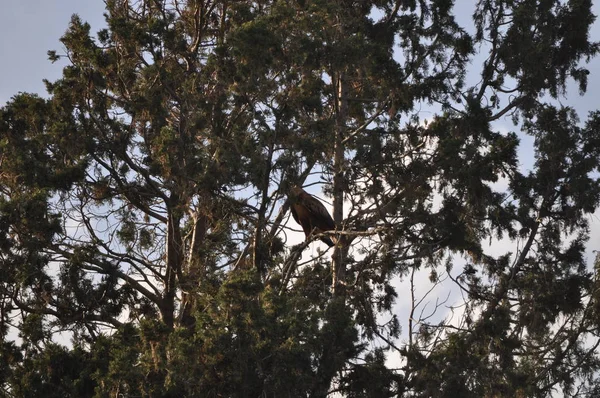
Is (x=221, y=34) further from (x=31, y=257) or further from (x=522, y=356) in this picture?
(x=522, y=356)

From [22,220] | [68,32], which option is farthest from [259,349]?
[68,32]

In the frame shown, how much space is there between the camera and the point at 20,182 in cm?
1236

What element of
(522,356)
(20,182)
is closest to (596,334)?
(522,356)

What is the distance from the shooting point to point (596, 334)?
1230cm

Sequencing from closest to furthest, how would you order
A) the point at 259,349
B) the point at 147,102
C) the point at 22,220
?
1. the point at 259,349
2. the point at 22,220
3. the point at 147,102

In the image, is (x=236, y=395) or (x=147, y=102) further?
(x=147, y=102)

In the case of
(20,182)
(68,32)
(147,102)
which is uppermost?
(68,32)

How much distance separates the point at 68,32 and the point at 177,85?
1.38 metres

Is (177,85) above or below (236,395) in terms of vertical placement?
above

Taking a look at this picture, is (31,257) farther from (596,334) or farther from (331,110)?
(596,334)

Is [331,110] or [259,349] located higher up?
[331,110]

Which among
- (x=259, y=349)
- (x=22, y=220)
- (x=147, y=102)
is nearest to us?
(x=259, y=349)

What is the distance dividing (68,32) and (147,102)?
131cm

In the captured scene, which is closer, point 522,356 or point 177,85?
point 522,356
